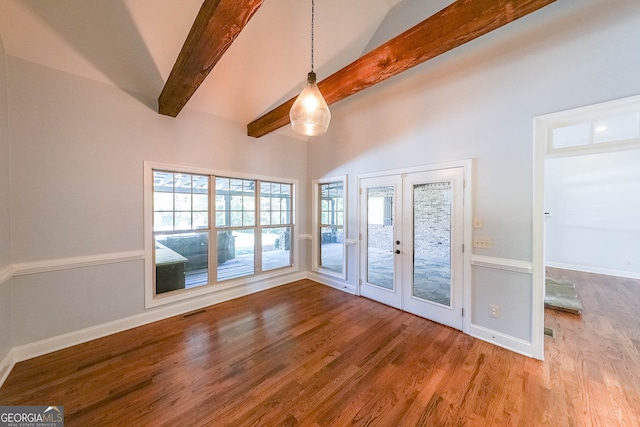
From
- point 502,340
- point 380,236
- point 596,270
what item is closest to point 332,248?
point 380,236

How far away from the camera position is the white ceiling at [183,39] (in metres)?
2.08

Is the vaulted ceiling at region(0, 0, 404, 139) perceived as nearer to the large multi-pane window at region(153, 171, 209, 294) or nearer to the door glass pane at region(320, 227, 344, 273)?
the large multi-pane window at region(153, 171, 209, 294)

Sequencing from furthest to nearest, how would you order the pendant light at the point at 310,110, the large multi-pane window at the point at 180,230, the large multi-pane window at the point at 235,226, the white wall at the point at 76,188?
the large multi-pane window at the point at 235,226 → the large multi-pane window at the point at 180,230 → the white wall at the point at 76,188 → the pendant light at the point at 310,110

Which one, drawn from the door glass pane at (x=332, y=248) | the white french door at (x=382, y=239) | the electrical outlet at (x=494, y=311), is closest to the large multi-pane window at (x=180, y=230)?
the door glass pane at (x=332, y=248)

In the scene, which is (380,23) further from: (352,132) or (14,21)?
(14,21)

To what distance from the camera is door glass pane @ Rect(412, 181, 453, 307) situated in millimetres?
2961

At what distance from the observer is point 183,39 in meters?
2.49

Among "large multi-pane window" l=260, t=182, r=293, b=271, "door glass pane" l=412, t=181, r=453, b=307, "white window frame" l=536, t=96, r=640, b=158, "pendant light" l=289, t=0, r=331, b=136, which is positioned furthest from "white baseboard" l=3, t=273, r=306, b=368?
"white window frame" l=536, t=96, r=640, b=158

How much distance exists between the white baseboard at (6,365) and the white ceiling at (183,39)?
291 cm

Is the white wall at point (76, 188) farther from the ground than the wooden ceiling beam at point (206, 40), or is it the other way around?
the wooden ceiling beam at point (206, 40)

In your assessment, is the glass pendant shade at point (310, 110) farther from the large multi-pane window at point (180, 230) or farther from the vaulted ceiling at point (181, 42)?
the large multi-pane window at point (180, 230)

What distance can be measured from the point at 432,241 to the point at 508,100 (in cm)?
183

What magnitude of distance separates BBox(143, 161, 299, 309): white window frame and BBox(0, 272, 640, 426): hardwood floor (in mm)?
375

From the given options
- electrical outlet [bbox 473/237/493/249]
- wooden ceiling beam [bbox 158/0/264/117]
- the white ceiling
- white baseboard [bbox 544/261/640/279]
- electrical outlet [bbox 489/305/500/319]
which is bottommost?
white baseboard [bbox 544/261/640/279]
